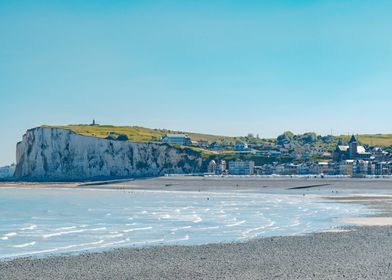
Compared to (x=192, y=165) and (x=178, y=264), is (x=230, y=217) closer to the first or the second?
(x=178, y=264)

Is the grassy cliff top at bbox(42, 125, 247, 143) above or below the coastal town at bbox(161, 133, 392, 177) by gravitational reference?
above

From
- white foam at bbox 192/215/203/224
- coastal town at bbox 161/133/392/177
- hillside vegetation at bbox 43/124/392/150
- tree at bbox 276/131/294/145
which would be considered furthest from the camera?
tree at bbox 276/131/294/145

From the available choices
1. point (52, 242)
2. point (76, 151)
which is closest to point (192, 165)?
point (76, 151)

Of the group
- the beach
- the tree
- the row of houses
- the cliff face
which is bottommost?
the beach

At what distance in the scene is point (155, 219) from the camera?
36344 millimetres

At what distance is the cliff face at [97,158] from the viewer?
4936 inches

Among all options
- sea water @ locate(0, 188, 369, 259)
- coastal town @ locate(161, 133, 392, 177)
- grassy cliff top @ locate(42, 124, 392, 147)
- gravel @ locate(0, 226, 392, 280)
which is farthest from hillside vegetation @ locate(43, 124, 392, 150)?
gravel @ locate(0, 226, 392, 280)

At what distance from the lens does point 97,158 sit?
415 feet

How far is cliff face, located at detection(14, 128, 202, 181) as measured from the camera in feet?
411

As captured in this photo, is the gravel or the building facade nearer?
the gravel

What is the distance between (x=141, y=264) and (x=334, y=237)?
30.7 feet

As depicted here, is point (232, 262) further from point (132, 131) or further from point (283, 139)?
point (283, 139)

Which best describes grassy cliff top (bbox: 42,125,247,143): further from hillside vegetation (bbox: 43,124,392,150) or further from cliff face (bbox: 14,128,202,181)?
cliff face (bbox: 14,128,202,181)

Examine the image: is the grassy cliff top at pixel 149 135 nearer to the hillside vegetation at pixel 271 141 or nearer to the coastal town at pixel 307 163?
the hillside vegetation at pixel 271 141
